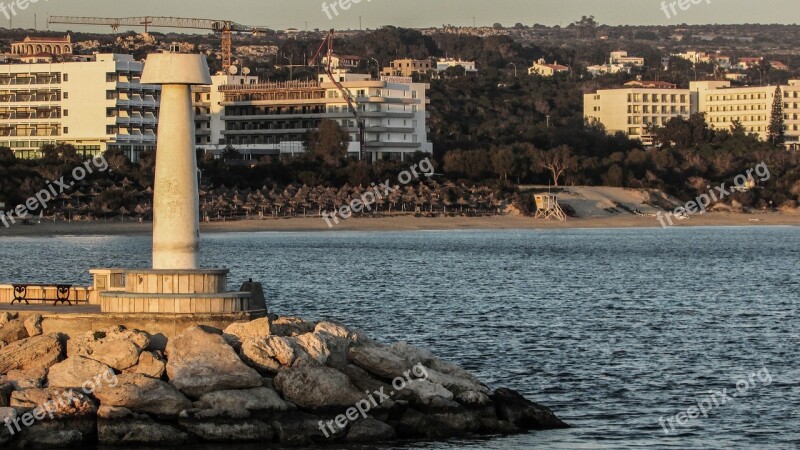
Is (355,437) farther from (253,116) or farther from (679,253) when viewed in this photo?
(253,116)

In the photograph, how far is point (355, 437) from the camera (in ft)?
90.4

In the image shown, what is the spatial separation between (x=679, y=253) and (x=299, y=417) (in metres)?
80.5

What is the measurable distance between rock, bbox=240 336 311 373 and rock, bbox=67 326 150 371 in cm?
196

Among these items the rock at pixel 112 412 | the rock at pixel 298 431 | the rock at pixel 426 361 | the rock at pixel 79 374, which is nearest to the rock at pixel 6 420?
the rock at pixel 79 374

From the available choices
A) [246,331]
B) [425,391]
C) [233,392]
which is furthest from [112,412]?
[425,391]

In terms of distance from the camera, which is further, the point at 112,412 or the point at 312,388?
the point at 312,388

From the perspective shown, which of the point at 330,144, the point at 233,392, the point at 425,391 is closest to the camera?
the point at 233,392

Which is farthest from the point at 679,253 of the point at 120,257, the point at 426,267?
the point at 120,257

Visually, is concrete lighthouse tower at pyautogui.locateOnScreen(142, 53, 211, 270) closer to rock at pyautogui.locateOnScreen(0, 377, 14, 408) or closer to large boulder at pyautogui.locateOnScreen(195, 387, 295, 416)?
large boulder at pyautogui.locateOnScreen(195, 387, 295, 416)

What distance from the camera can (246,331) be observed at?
29.2 meters

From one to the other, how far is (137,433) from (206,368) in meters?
1.83

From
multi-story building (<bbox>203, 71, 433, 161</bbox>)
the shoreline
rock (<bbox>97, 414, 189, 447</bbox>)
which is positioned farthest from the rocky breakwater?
multi-story building (<bbox>203, 71, 433, 161</bbox>)

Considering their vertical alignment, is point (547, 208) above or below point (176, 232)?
below

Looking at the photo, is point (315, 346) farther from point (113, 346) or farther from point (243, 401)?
point (113, 346)
